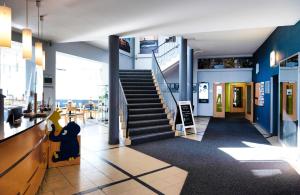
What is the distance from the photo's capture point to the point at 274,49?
701 centimetres

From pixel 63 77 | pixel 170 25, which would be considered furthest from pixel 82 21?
pixel 63 77

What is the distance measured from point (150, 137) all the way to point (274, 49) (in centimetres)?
499

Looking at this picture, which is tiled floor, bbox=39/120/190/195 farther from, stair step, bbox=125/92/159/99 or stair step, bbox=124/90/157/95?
stair step, bbox=124/90/157/95

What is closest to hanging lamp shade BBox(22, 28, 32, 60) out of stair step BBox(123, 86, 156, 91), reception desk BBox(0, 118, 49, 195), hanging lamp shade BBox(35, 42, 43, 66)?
hanging lamp shade BBox(35, 42, 43, 66)

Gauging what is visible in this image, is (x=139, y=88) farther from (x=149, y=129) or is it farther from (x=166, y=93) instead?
(x=149, y=129)

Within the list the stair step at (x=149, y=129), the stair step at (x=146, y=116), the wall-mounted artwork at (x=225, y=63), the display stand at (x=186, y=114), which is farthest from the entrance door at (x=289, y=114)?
the wall-mounted artwork at (x=225, y=63)

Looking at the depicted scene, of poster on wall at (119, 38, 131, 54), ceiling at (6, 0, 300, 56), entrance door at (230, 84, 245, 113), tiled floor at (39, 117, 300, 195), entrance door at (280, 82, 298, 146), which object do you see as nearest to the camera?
tiled floor at (39, 117, 300, 195)

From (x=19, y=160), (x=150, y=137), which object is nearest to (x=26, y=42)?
(x=19, y=160)

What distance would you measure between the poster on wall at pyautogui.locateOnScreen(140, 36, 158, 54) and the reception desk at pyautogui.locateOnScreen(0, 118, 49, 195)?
32.9ft

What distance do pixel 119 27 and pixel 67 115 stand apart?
5.79m

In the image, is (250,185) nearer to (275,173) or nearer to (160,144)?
(275,173)

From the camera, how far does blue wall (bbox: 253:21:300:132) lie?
526 centimetres

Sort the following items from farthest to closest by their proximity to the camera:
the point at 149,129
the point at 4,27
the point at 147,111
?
1. the point at 147,111
2. the point at 149,129
3. the point at 4,27

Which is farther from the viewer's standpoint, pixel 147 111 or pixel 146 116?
pixel 147 111
